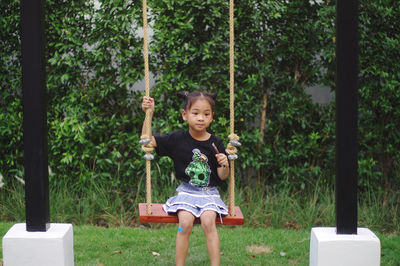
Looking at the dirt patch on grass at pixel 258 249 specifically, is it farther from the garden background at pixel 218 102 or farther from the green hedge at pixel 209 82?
the green hedge at pixel 209 82

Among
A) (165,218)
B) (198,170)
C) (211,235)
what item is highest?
(198,170)

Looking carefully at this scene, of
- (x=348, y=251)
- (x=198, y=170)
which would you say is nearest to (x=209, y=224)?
(x=198, y=170)

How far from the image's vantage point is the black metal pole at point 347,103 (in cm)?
290

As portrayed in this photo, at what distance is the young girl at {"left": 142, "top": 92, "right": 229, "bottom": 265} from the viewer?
3.31 metres

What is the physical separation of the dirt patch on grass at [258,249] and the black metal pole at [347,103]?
136cm

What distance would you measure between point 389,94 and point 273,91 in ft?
3.82

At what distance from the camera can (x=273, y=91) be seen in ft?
17.8

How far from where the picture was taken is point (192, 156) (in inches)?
140

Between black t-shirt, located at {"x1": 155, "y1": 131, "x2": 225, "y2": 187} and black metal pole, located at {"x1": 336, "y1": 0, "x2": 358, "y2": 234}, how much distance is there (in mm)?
933

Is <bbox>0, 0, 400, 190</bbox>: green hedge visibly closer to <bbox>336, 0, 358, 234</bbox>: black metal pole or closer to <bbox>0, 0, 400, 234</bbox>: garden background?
<bbox>0, 0, 400, 234</bbox>: garden background

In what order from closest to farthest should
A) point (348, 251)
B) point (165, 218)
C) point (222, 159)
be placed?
point (348, 251) < point (165, 218) < point (222, 159)

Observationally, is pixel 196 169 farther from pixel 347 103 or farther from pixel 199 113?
pixel 347 103

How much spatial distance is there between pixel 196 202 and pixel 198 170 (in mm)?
233

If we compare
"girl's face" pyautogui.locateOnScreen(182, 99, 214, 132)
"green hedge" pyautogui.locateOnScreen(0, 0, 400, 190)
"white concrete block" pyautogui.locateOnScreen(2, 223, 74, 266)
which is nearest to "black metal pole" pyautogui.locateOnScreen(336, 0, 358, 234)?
"girl's face" pyautogui.locateOnScreen(182, 99, 214, 132)
